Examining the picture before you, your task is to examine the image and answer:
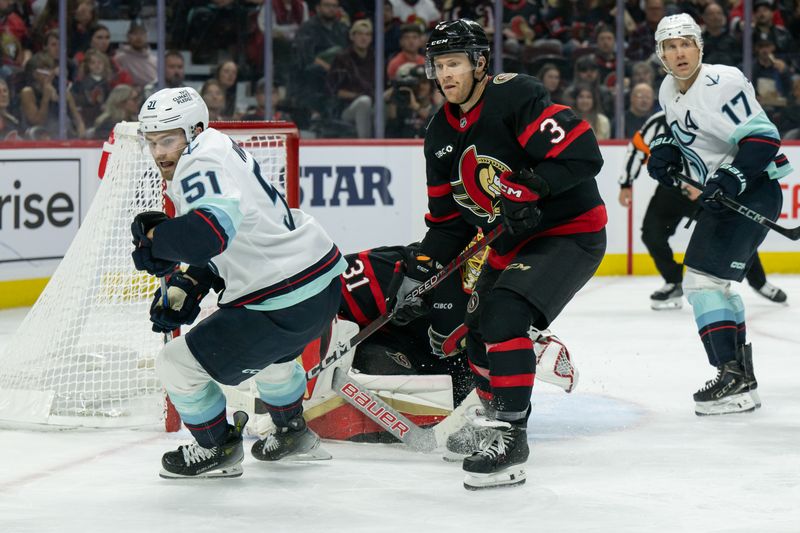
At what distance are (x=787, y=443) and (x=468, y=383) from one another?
2.78 feet

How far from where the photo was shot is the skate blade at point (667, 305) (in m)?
5.87

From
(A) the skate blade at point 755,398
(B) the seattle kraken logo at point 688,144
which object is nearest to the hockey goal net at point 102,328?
(B) the seattle kraken logo at point 688,144

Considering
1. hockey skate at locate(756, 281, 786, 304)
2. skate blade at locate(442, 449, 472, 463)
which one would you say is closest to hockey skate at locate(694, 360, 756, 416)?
skate blade at locate(442, 449, 472, 463)

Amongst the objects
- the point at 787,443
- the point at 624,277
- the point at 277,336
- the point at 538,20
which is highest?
the point at 538,20

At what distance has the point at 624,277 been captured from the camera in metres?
7.10

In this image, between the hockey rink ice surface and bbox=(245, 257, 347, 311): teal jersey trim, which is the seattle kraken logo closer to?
the hockey rink ice surface

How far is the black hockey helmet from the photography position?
115 inches

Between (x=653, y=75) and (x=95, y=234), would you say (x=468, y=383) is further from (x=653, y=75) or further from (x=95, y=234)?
(x=653, y=75)

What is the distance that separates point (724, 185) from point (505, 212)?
3.33 ft

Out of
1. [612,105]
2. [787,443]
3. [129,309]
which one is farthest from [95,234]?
[612,105]

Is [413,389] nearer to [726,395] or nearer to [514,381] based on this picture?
[514,381]

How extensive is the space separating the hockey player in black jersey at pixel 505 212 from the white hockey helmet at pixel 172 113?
573 mm

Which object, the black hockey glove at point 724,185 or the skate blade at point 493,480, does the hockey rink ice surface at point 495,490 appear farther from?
the black hockey glove at point 724,185

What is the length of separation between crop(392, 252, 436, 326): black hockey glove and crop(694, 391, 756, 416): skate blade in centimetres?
96
